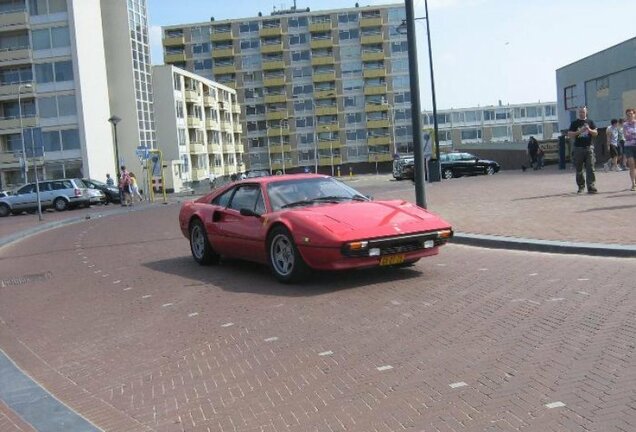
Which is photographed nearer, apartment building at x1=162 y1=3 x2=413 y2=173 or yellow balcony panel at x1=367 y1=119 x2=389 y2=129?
yellow balcony panel at x1=367 y1=119 x2=389 y2=129

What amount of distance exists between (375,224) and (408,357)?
299cm

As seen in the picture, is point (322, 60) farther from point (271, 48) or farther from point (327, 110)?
point (271, 48)

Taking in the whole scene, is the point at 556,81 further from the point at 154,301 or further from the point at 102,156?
the point at 154,301

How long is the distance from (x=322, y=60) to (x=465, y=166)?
75.3m

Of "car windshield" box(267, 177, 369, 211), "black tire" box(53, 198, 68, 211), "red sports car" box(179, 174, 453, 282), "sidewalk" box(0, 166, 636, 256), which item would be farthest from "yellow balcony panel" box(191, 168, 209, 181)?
"car windshield" box(267, 177, 369, 211)

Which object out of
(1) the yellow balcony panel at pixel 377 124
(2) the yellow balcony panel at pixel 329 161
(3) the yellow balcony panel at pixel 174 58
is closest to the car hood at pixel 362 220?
(2) the yellow balcony panel at pixel 329 161

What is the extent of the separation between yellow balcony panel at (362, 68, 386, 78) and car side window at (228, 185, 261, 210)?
343 ft

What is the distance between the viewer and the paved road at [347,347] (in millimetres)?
4223

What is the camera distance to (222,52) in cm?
11206

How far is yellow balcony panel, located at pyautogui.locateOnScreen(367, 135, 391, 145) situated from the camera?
111m

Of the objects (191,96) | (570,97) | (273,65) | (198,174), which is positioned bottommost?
(198,174)

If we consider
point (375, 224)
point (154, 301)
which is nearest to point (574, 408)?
point (375, 224)

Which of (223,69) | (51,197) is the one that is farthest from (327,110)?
(51,197)

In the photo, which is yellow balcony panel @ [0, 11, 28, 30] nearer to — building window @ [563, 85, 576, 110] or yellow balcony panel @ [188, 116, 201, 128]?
yellow balcony panel @ [188, 116, 201, 128]
